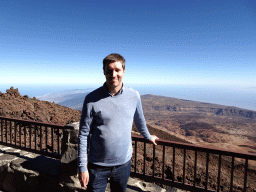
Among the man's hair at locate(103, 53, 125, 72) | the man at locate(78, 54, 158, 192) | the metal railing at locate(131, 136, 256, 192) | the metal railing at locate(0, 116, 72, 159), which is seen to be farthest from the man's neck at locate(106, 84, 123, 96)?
the metal railing at locate(0, 116, 72, 159)

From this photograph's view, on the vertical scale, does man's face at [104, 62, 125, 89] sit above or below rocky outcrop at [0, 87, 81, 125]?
above

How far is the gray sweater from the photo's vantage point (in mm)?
1579

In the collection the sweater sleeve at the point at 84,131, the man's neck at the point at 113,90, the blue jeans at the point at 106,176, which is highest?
the man's neck at the point at 113,90

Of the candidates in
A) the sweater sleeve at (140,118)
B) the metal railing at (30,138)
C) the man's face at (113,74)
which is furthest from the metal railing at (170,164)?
the man's face at (113,74)

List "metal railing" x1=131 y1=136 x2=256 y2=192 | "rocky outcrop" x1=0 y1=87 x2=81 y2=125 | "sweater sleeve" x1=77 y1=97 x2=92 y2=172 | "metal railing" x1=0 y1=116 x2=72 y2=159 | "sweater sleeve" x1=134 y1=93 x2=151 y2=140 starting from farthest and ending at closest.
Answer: "rocky outcrop" x1=0 y1=87 x2=81 y2=125 < "metal railing" x1=0 y1=116 x2=72 y2=159 < "metal railing" x1=131 y1=136 x2=256 y2=192 < "sweater sleeve" x1=134 y1=93 x2=151 y2=140 < "sweater sleeve" x1=77 y1=97 x2=92 y2=172

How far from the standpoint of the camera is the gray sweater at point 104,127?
62.2 inches

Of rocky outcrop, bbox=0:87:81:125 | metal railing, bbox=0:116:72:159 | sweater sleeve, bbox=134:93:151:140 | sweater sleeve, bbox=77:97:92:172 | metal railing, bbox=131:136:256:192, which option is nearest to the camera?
sweater sleeve, bbox=77:97:92:172

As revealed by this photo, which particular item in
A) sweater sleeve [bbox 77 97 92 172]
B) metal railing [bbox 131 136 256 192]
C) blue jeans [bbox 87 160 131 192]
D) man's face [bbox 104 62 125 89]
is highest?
man's face [bbox 104 62 125 89]

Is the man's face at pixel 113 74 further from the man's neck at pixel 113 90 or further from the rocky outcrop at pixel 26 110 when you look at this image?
the rocky outcrop at pixel 26 110

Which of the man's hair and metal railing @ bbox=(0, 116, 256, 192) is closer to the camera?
the man's hair

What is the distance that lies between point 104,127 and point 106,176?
537 mm

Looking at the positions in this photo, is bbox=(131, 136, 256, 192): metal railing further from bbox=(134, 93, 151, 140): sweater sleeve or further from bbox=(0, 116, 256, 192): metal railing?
bbox=(134, 93, 151, 140): sweater sleeve

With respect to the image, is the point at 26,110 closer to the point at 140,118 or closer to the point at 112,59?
the point at 140,118

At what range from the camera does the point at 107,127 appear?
1590mm
